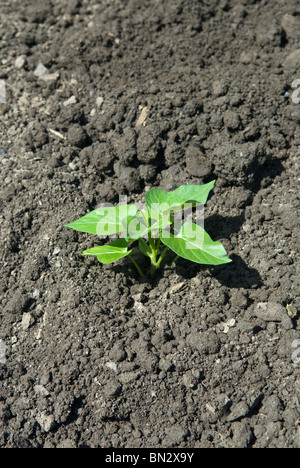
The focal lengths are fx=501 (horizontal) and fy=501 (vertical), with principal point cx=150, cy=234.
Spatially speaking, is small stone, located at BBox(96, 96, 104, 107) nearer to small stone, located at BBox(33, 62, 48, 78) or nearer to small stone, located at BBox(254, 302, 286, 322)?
small stone, located at BBox(33, 62, 48, 78)

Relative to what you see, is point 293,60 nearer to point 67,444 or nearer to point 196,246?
point 196,246

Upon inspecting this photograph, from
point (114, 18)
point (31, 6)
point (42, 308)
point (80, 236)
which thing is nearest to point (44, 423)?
point (42, 308)

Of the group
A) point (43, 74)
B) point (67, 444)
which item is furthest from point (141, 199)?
point (67, 444)

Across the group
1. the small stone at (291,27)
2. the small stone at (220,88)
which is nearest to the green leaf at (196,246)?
the small stone at (220,88)

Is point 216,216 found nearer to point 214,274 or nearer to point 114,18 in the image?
point 214,274

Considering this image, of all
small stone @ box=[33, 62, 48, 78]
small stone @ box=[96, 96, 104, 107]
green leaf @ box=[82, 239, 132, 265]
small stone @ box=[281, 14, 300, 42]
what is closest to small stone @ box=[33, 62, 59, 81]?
small stone @ box=[33, 62, 48, 78]
